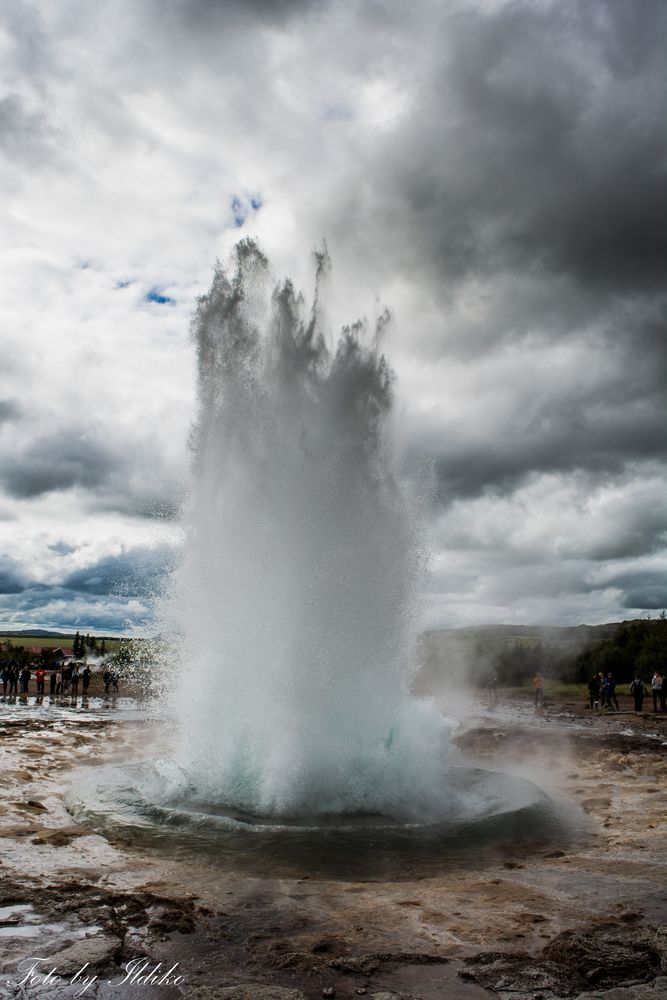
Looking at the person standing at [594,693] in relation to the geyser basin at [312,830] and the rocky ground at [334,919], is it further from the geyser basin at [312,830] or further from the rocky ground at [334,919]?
the rocky ground at [334,919]

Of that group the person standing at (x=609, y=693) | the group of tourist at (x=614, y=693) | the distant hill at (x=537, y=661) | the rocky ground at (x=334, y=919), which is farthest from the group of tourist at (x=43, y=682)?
the rocky ground at (x=334, y=919)

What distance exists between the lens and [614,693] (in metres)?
27.1

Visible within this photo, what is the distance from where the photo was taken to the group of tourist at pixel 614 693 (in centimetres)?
2459

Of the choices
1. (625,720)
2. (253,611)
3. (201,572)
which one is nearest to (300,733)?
(253,611)

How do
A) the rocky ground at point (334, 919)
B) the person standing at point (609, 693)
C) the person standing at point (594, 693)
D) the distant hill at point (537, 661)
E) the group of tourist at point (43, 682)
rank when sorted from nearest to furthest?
the rocky ground at point (334, 919), the person standing at point (609, 693), the person standing at point (594, 693), the group of tourist at point (43, 682), the distant hill at point (537, 661)

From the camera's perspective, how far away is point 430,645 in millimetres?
61062

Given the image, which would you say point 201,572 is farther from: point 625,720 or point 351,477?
point 625,720

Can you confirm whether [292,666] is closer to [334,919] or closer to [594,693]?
[334,919]

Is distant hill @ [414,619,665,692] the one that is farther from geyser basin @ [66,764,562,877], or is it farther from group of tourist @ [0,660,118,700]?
geyser basin @ [66,764,562,877]

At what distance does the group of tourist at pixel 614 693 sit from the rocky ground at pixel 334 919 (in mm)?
17426

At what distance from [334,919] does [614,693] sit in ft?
82.9

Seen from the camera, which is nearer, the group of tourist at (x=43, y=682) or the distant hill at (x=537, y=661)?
the group of tourist at (x=43, y=682)

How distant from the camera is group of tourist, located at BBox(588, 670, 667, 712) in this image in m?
24.6

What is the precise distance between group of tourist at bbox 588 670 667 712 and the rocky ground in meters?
17.4
